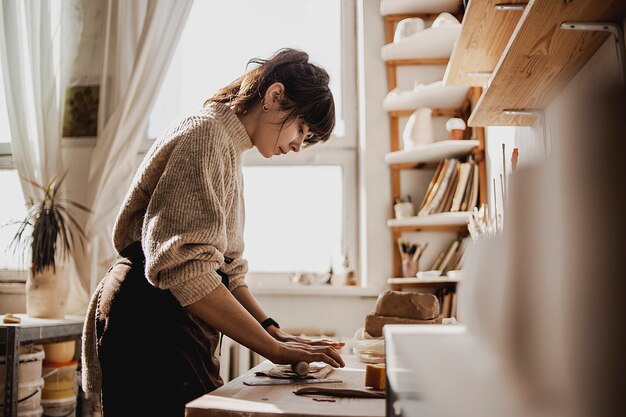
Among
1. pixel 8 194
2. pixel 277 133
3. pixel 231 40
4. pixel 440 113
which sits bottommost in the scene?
pixel 277 133

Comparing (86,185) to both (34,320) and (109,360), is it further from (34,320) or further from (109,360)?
(109,360)

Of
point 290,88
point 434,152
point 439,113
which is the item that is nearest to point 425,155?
point 434,152

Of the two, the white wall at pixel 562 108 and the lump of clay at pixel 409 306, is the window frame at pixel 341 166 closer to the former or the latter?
the white wall at pixel 562 108

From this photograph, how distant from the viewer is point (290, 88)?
48.8 inches

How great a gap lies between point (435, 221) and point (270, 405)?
1767 millimetres

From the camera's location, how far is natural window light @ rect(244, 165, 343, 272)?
2918 mm

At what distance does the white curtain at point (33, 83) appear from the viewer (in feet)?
9.76

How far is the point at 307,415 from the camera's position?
2.44 feet

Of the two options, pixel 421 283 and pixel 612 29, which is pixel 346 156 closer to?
pixel 421 283

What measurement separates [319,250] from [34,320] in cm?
133

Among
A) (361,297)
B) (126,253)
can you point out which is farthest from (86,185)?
(126,253)

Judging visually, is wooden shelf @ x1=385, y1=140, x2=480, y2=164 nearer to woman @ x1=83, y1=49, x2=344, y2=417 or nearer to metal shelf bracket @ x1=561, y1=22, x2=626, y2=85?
woman @ x1=83, y1=49, x2=344, y2=417

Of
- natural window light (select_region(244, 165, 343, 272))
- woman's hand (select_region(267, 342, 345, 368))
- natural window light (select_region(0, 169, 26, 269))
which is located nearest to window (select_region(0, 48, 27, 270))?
natural window light (select_region(0, 169, 26, 269))

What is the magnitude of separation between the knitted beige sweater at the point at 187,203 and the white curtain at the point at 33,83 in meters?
2.01
